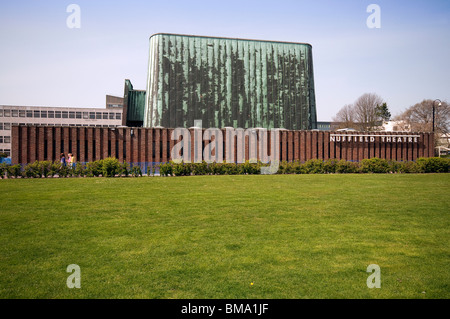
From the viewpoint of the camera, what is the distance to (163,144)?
103 ft

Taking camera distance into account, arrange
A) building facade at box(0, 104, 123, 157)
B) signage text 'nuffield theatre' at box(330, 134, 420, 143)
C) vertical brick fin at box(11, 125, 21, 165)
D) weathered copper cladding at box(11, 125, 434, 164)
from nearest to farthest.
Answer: vertical brick fin at box(11, 125, 21, 165) → weathered copper cladding at box(11, 125, 434, 164) → signage text 'nuffield theatre' at box(330, 134, 420, 143) → building facade at box(0, 104, 123, 157)

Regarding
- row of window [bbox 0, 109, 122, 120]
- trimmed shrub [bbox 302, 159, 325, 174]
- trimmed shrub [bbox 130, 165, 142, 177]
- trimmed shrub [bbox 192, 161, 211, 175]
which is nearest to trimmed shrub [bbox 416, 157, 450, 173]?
trimmed shrub [bbox 302, 159, 325, 174]

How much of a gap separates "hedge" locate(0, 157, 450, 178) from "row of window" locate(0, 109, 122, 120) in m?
72.3

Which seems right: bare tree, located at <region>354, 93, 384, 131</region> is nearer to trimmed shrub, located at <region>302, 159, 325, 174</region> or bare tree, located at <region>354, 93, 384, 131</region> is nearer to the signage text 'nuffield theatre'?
the signage text 'nuffield theatre'

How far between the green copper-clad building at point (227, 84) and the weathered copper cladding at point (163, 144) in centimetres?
547

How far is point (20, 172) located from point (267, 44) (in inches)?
1173

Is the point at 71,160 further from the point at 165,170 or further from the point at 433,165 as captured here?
the point at 433,165

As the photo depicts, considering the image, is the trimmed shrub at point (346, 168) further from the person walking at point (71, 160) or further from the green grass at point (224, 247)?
the person walking at point (71, 160)

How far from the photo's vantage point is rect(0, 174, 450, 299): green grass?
17.3ft

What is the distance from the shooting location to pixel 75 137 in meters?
29.7

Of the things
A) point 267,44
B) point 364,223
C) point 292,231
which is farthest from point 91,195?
point 267,44

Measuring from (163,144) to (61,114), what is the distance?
73.3 meters

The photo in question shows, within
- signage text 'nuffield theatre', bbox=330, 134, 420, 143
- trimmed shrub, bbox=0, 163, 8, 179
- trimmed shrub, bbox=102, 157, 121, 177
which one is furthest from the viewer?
signage text 'nuffield theatre', bbox=330, 134, 420, 143

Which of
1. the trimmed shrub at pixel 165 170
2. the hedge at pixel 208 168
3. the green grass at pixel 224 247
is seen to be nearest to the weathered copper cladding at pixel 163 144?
the hedge at pixel 208 168
